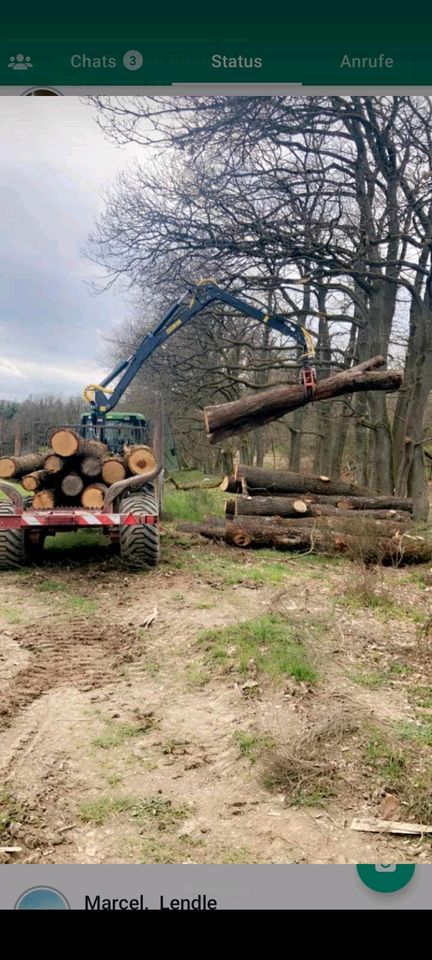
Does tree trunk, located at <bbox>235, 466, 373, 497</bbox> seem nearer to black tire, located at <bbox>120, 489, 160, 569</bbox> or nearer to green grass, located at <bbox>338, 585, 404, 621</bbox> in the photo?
black tire, located at <bbox>120, 489, 160, 569</bbox>

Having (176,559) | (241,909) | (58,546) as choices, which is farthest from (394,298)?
(241,909)

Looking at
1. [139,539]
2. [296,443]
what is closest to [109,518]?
[139,539]

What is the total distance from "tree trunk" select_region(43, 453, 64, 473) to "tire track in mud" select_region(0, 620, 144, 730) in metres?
2.59

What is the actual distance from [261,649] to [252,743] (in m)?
1.19

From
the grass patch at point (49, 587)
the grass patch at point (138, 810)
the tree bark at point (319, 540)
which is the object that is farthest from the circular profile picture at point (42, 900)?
the tree bark at point (319, 540)

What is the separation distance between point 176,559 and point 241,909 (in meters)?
5.92

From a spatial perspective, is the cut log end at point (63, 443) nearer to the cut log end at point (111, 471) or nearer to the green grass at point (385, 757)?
the cut log end at point (111, 471)

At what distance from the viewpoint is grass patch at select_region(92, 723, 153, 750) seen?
110 inches

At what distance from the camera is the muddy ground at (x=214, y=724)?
206cm

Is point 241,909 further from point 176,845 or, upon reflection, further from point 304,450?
point 304,450

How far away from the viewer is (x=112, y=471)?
7176mm

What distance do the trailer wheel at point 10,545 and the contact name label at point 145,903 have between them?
218 inches

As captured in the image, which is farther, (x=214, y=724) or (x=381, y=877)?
(x=214, y=724)

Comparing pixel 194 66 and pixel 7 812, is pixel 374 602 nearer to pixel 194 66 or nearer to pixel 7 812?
pixel 7 812
